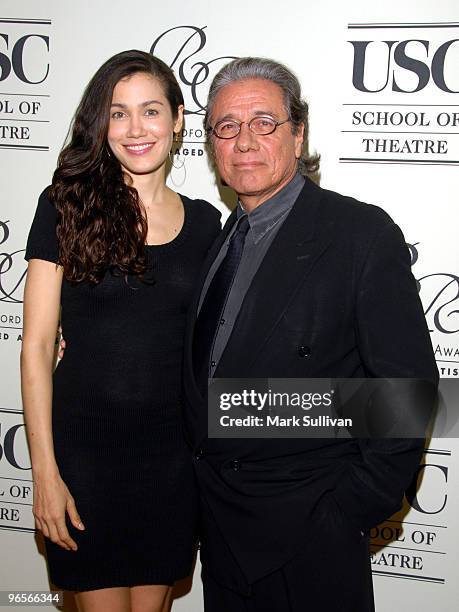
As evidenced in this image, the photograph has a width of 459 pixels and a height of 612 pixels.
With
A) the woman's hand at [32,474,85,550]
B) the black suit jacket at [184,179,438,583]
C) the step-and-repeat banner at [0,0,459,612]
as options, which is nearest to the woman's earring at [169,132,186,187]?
the step-and-repeat banner at [0,0,459,612]

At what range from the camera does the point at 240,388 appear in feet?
5.72

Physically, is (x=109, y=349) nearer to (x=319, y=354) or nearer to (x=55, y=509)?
(x=55, y=509)

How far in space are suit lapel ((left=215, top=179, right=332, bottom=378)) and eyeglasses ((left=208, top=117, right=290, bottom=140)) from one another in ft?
0.88

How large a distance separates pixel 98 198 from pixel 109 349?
1.40 ft

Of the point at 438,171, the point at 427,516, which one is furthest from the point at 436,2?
the point at 427,516

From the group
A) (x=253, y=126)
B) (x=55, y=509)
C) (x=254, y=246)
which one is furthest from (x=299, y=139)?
(x=55, y=509)

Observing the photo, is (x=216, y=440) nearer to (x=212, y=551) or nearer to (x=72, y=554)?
(x=212, y=551)

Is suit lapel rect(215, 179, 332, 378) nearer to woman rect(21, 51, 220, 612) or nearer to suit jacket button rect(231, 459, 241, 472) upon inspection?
suit jacket button rect(231, 459, 241, 472)

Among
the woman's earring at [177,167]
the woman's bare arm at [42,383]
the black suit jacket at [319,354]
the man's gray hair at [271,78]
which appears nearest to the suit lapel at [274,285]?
the black suit jacket at [319,354]

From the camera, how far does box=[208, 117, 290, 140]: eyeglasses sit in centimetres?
185

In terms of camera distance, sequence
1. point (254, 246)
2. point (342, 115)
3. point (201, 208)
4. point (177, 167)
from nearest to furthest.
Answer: point (254, 246) → point (201, 208) → point (342, 115) → point (177, 167)

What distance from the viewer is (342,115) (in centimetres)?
256

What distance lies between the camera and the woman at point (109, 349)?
1.94 metres

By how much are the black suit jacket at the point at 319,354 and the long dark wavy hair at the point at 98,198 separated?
1.46 ft
